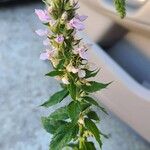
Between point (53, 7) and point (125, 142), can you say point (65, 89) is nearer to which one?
point (53, 7)

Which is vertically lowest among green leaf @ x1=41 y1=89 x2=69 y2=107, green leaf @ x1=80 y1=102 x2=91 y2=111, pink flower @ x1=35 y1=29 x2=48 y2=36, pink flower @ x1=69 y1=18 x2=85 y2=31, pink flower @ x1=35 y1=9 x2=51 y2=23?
green leaf @ x1=80 y1=102 x2=91 y2=111

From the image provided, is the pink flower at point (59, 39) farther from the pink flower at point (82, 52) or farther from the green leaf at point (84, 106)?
the green leaf at point (84, 106)

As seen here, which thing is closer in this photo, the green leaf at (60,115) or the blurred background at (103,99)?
the green leaf at (60,115)

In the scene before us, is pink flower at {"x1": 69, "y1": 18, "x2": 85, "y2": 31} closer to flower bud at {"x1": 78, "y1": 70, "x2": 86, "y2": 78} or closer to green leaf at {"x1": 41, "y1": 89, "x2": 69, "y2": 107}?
flower bud at {"x1": 78, "y1": 70, "x2": 86, "y2": 78}

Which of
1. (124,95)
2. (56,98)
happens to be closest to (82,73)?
(56,98)

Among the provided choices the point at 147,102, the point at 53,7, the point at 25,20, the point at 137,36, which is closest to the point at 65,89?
the point at 53,7

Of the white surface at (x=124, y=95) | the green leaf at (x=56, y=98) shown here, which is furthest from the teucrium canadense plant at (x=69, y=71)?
the white surface at (x=124, y=95)

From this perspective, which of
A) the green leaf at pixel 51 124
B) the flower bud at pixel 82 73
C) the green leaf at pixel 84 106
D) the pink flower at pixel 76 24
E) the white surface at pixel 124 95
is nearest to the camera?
the pink flower at pixel 76 24

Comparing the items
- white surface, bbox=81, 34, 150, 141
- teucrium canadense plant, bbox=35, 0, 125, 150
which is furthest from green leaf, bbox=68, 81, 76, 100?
white surface, bbox=81, 34, 150, 141
